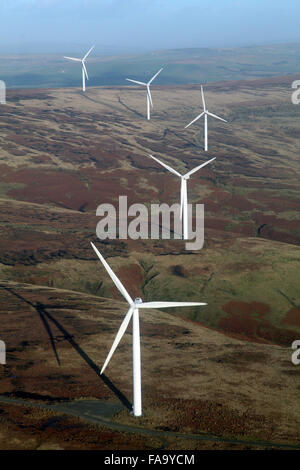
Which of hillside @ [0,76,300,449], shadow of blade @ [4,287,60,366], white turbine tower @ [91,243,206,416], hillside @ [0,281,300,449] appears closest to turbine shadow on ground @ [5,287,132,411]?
shadow of blade @ [4,287,60,366]

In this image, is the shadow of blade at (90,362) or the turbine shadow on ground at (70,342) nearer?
the shadow of blade at (90,362)

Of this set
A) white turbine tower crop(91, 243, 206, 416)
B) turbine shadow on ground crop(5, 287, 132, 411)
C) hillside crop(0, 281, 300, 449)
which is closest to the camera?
white turbine tower crop(91, 243, 206, 416)

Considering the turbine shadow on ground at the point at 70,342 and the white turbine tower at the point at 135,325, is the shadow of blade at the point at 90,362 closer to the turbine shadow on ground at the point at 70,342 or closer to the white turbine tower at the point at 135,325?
the turbine shadow on ground at the point at 70,342

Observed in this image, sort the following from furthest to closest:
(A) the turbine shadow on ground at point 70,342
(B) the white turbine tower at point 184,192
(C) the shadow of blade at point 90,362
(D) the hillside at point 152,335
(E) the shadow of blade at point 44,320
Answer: (B) the white turbine tower at point 184,192
(E) the shadow of blade at point 44,320
(A) the turbine shadow on ground at point 70,342
(C) the shadow of blade at point 90,362
(D) the hillside at point 152,335

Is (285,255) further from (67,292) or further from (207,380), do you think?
(207,380)

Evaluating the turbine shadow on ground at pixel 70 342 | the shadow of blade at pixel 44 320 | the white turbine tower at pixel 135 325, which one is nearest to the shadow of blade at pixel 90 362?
the turbine shadow on ground at pixel 70 342

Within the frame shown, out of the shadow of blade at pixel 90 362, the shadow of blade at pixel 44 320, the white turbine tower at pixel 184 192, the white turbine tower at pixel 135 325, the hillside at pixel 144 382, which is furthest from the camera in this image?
the white turbine tower at pixel 184 192

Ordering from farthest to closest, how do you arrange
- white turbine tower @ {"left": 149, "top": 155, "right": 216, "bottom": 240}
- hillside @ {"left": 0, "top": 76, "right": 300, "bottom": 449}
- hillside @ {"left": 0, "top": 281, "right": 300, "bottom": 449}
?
white turbine tower @ {"left": 149, "top": 155, "right": 216, "bottom": 240} → hillside @ {"left": 0, "top": 76, "right": 300, "bottom": 449} → hillside @ {"left": 0, "top": 281, "right": 300, "bottom": 449}

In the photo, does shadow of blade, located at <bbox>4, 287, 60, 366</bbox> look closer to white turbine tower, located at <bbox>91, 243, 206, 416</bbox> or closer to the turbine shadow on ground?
the turbine shadow on ground

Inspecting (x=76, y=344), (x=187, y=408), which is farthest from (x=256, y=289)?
(x=187, y=408)

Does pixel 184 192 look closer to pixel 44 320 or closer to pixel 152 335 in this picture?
pixel 152 335

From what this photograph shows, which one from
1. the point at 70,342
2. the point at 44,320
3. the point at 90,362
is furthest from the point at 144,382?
the point at 44,320
